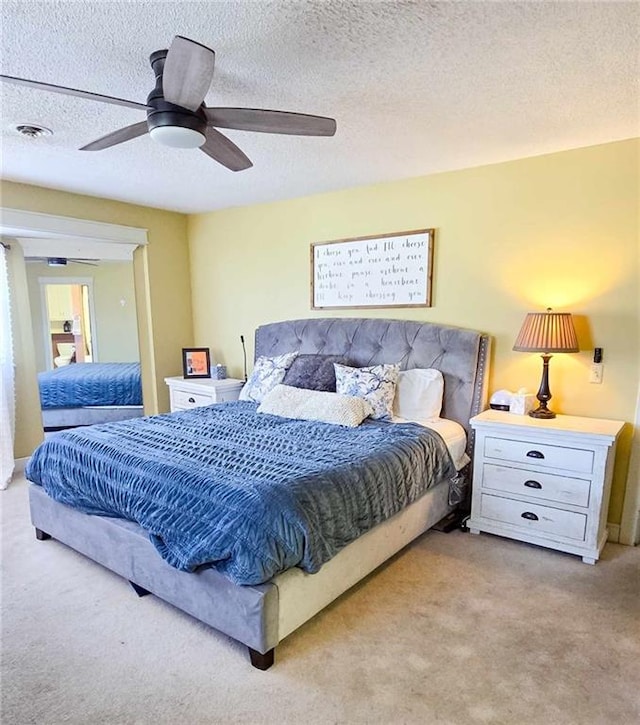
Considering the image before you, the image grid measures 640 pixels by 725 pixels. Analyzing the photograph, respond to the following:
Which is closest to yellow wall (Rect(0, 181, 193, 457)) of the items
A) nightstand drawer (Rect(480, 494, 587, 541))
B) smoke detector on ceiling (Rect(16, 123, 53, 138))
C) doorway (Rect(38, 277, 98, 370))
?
doorway (Rect(38, 277, 98, 370))

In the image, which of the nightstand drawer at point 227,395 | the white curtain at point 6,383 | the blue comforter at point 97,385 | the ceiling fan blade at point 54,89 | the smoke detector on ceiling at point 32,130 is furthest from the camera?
the blue comforter at point 97,385

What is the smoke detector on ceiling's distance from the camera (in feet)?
7.75

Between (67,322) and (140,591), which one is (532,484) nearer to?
(140,591)

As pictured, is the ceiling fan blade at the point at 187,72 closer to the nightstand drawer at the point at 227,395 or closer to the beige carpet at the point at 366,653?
the beige carpet at the point at 366,653

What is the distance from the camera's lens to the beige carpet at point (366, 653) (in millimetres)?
1582

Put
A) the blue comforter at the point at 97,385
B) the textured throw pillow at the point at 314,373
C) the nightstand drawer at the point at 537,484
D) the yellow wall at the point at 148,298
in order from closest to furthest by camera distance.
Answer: the nightstand drawer at the point at 537,484, the textured throw pillow at the point at 314,373, the yellow wall at the point at 148,298, the blue comforter at the point at 97,385

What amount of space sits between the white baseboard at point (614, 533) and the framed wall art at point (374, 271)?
181 cm

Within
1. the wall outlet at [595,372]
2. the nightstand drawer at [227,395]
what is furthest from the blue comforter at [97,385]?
the wall outlet at [595,372]

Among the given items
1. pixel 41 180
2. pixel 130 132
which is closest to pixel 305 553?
pixel 130 132

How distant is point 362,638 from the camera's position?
75.7 inches

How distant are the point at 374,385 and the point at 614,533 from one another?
5.48ft

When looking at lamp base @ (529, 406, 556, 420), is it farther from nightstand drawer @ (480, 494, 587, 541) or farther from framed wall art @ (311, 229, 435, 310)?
framed wall art @ (311, 229, 435, 310)

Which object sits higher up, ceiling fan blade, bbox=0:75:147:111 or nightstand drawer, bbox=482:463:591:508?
ceiling fan blade, bbox=0:75:147:111

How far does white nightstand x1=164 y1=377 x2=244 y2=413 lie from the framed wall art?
1.06 metres
